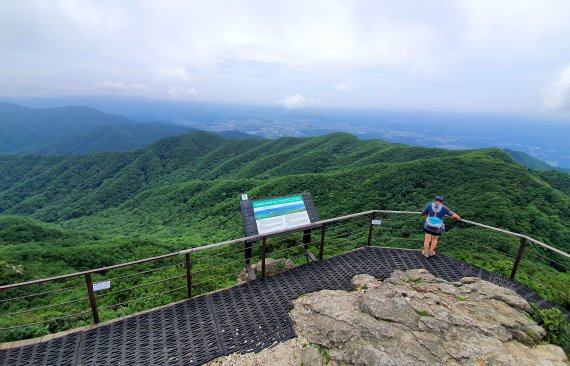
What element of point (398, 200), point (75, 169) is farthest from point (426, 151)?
point (75, 169)

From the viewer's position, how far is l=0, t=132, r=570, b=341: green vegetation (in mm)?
9039

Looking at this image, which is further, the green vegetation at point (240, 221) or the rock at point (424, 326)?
the green vegetation at point (240, 221)

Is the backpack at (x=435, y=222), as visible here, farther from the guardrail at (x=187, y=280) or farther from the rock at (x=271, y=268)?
the rock at (x=271, y=268)

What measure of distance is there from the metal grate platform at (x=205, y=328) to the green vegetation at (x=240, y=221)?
612 millimetres

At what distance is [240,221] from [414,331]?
24.8 m

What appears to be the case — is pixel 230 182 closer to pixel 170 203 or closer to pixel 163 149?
pixel 170 203

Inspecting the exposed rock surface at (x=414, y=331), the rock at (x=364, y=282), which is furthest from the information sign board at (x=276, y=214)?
the exposed rock surface at (x=414, y=331)

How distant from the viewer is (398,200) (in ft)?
82.0

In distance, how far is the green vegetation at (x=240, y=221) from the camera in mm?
9039

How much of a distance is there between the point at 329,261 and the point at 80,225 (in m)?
57.8

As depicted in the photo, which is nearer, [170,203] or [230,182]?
[230,182]

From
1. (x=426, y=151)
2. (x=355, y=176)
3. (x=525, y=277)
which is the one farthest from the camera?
(x=426, y=151)

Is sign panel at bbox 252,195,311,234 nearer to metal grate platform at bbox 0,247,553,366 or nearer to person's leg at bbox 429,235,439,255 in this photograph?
metal grate platform at bbox 0,247,553,366

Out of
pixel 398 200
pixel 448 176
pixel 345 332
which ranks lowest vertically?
pixel 398 200
